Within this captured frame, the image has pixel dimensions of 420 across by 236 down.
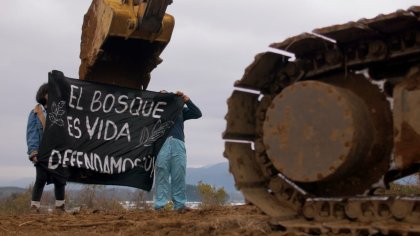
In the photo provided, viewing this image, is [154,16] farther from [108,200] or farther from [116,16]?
[108,200]

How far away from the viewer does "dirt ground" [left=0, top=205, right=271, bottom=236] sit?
4.99m

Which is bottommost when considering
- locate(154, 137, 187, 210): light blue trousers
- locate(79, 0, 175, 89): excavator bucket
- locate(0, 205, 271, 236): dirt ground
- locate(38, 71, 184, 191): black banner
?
locate(0, 205, 271, 236): dirt ground

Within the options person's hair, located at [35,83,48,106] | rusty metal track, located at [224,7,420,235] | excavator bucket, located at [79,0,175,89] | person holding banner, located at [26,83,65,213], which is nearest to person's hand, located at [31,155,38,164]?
person holding banner, located at [26,83,65,213]

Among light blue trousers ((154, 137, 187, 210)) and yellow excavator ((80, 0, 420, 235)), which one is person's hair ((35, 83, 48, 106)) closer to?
light blue trousers ((154, 137, 187, 210))

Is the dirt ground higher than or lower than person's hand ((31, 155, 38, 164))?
lower

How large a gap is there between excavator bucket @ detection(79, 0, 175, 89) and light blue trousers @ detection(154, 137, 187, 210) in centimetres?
114

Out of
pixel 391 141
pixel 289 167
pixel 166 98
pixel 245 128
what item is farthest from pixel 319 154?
pixel 166 98

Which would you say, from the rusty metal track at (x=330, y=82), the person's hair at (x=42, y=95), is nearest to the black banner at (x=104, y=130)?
the person's hair at (x=42, y=95)

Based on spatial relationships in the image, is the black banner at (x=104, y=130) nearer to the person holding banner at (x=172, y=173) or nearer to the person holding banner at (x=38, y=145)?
the person holding banner at (x=38, y=145)

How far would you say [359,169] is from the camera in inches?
189

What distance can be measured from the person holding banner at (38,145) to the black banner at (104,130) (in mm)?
101

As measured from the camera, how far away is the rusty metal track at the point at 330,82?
4.34 meters

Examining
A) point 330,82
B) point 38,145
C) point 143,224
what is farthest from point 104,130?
point 330,82

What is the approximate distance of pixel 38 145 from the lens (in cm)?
744
